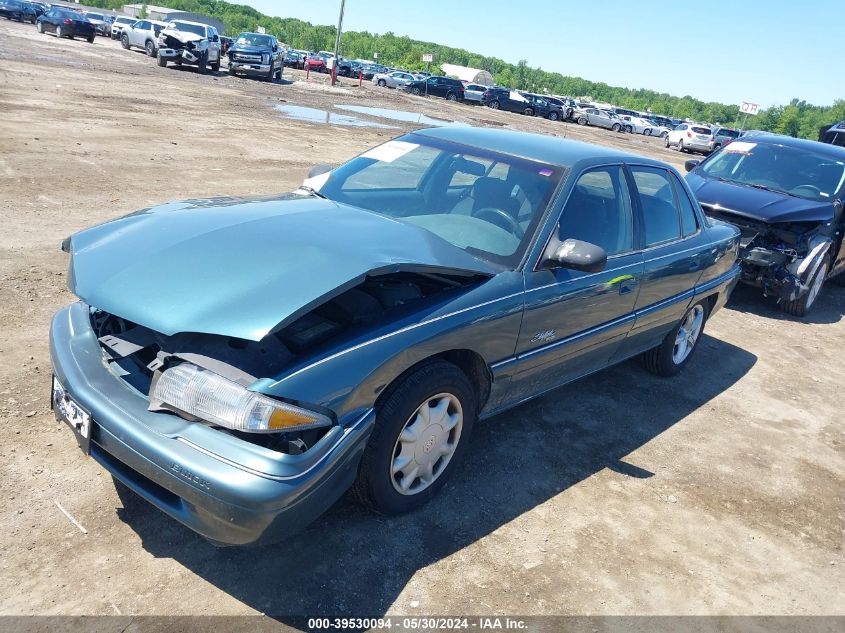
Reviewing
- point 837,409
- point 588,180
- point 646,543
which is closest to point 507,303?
point 588,180

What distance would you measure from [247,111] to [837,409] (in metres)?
15.8

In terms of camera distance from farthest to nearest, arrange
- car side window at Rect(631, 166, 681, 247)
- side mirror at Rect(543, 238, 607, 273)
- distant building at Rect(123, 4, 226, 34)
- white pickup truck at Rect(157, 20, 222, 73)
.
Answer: distant building at Rect(123, 4, 226, 34) → white pickup truck at Rect(157, 20, 222, 73) → car side window at Rect(631, 166, 681, 247) → side mirror at Rect(543, 238, 607, 273)

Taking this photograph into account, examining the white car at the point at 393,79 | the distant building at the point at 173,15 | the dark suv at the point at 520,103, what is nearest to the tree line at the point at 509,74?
the distant building at the point at 173,15

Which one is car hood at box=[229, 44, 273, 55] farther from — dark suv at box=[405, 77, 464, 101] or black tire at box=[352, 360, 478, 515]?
black tire at box=[352, 360, 478, 515]

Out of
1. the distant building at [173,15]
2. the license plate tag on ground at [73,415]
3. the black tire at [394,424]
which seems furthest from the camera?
the distant building at [173,15]

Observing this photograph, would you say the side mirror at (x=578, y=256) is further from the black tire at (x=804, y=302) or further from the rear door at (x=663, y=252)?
the black tire at (x=804, y=302)

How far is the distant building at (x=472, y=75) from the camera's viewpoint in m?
73.8

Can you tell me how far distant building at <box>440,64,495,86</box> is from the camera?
7381cm

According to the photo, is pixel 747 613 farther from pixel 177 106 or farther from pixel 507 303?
pixel 177 106

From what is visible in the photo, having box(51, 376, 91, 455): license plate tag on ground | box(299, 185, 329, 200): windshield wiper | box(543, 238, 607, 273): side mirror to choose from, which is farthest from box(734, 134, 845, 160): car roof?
box(51, 376, 91, 455): license plate tag on ground

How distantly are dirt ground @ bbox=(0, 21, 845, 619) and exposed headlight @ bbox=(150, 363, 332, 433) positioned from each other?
71 cm

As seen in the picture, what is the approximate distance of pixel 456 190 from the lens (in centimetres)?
391

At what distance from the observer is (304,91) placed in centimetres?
2866

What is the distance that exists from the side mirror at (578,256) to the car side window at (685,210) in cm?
180
